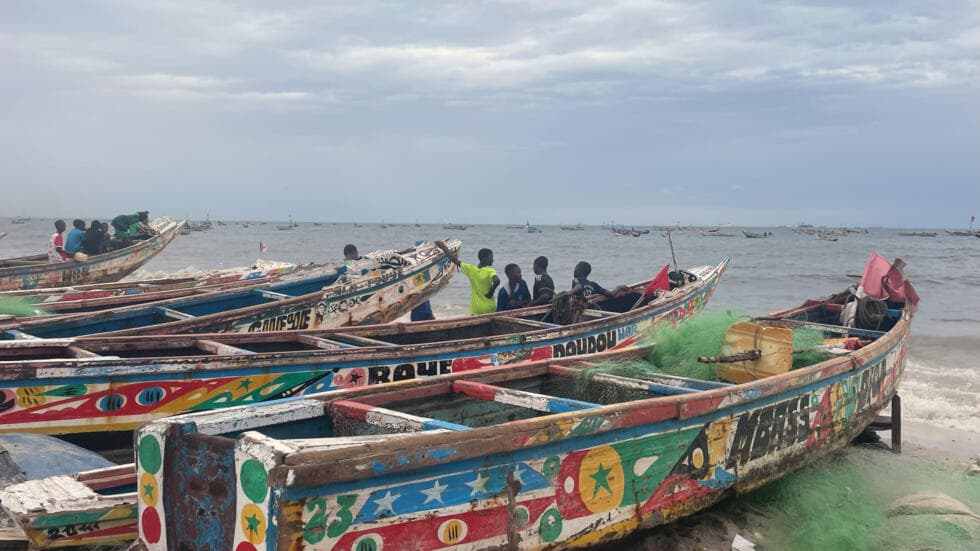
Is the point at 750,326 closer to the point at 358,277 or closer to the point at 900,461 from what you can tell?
the point at 900,461

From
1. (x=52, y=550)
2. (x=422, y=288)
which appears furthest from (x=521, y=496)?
(x=422, y=288)

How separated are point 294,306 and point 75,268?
9114 mm

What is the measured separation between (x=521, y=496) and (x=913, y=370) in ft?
37.3

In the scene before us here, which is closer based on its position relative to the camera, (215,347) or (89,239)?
(215,347)

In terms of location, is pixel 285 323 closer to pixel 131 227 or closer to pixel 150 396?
pixel 150 396

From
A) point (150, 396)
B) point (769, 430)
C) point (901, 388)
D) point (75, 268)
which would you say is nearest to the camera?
point (769, 430)

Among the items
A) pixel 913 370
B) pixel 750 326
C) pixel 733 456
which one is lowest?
pixel 913 370

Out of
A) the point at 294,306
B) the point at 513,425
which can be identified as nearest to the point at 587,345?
the point at 294,306

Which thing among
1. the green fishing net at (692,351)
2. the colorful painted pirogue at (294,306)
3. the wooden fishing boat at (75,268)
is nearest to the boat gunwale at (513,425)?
the green fishing net at (692,351)

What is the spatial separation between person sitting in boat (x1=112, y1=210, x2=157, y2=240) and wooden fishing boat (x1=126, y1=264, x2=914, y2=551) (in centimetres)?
1717

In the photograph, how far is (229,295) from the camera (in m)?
10.7

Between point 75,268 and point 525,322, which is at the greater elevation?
point 75,268

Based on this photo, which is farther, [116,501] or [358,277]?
[358,277]

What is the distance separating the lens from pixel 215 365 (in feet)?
20.1
